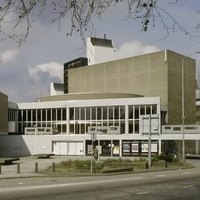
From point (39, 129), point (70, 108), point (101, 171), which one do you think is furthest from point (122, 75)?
point (101, 171)

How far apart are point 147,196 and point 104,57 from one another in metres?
112

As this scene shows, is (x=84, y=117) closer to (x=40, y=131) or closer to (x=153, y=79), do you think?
(x=40, y=131)

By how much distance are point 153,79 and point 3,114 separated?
Result: 31.4 metres

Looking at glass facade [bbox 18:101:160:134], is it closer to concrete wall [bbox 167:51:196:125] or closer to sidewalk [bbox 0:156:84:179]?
concrete wall [bbox 167:51:196:125]

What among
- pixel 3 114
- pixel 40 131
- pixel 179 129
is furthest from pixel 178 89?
pixel 3 114

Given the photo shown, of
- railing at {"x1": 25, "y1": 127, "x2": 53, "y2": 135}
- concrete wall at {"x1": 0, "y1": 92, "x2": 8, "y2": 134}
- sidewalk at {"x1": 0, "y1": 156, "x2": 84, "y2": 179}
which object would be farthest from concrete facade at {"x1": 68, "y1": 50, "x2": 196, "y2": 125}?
sidewalk at {"x1": 0, "y1": 156, "x2": 84, "y2": 179}

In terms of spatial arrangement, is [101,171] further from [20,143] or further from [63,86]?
[63,86]

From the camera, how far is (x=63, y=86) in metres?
142

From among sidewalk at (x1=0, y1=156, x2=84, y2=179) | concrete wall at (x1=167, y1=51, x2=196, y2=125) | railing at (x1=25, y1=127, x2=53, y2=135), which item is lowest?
sidewalk at (x1=0, y1=156, x2=84, y2=179)

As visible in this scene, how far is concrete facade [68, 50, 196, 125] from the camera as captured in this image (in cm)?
9119

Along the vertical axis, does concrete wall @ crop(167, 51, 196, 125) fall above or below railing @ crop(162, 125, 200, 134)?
above

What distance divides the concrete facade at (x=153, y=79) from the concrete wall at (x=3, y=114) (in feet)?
92.6

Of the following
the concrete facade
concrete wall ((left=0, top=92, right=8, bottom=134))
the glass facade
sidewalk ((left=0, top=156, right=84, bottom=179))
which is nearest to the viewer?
sidewalk ((left=0, top=156, right=84, bottom=179))

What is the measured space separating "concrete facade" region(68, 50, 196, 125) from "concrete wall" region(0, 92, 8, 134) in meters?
28.2
